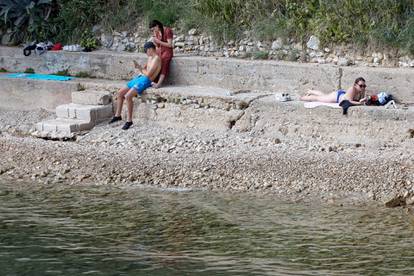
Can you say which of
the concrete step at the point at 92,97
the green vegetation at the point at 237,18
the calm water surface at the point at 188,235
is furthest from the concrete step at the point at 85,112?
the calm water surface at the point at 188,235

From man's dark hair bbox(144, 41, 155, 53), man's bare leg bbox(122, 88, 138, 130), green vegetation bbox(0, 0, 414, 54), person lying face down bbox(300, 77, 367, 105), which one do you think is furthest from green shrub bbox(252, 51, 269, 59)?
man's bare leg bbox(122, 88, 138, 130)

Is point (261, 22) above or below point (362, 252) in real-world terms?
above

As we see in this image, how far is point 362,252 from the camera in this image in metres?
9.70

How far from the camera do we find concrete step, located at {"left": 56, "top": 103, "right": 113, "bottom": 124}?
1439 cm

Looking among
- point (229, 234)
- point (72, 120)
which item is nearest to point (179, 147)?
point (72, 120)

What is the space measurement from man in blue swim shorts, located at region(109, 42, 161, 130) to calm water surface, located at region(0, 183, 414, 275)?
244 cm

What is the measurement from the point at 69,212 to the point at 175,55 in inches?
185

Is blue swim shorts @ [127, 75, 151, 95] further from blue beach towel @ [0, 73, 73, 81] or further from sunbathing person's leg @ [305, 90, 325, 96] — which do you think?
sunbathing person's leg @ [305, 90, 325, 96]

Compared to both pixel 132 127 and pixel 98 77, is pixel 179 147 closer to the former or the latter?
pixel 132 127

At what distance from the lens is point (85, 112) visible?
47.1 ft

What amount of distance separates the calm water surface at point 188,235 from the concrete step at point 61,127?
2012 millimetres

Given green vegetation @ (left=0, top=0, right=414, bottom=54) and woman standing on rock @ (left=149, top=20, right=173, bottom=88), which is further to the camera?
woman standing on rock @ (left=149, top=20, right=173, bottom=88)

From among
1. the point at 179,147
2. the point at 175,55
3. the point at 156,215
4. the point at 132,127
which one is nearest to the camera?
the point at 156,215

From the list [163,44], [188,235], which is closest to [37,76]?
[163,44]
